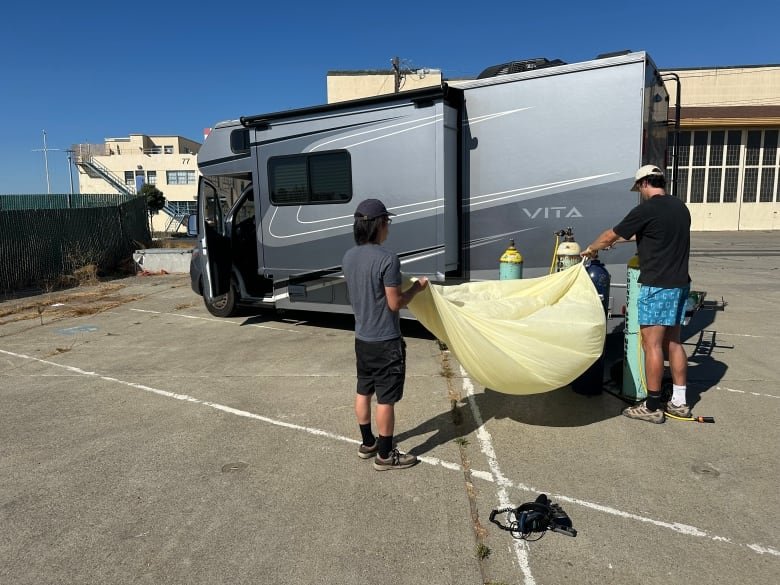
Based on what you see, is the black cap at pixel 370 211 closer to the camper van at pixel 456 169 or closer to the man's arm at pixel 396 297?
the man's arm at pixel 396 297

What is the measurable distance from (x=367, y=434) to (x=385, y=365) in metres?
0.58

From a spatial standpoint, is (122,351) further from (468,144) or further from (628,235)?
(628,235)

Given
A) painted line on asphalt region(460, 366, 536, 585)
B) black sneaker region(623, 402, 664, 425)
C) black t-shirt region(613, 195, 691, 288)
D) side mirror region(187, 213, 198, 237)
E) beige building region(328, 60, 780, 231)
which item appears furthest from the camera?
beige building region(328, 60, 780, 231)

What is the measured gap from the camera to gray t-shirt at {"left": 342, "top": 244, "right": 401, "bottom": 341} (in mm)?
3289

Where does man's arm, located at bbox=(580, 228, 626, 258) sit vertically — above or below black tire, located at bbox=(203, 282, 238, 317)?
above

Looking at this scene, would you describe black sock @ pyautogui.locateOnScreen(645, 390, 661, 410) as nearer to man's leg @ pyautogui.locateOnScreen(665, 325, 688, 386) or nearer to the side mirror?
man's leg @ pyautogui.locateOnScreen(665, 325, 688, 386)

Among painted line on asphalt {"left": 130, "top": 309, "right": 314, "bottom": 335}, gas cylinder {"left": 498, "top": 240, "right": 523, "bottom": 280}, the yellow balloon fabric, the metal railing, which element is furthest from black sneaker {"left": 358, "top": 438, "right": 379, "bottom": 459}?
the metal railing

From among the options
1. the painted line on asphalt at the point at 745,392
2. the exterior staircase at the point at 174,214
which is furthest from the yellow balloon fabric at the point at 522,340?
the exterior staircase at the point at 174,214

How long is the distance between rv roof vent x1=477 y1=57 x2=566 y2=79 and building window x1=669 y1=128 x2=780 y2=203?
28.7 metres

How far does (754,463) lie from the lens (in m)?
3.59

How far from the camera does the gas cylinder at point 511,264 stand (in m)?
5.88

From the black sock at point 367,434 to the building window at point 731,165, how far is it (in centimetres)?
3269

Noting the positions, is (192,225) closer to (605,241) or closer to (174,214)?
(605,241)

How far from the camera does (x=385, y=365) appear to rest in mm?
3430
